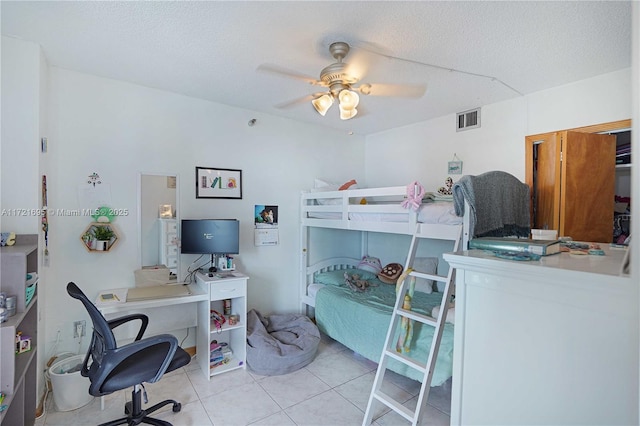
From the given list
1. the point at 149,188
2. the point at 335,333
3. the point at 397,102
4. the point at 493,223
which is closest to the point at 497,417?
the point at 493,223

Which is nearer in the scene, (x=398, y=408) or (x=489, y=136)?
(x=398, y=408)

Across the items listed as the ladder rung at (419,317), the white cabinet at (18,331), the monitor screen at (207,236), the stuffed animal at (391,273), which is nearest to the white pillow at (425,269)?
the stuffed animal at (391,273)

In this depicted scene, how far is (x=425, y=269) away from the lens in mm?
3389

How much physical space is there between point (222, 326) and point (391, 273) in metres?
1.91

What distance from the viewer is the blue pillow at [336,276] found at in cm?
362

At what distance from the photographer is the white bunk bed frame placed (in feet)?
7.86

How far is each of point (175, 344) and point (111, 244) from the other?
1.24 meters

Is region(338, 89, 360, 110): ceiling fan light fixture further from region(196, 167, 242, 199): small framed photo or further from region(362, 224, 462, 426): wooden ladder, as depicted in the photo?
region(196, 167, 242, 199): small framed photo

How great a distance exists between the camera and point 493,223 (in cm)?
217

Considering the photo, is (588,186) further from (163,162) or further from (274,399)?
(163,162)

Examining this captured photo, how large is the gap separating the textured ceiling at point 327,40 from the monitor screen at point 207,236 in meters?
1.23

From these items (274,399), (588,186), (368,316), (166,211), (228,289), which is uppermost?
(588,186)

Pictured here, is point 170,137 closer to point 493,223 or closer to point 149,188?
point 149,188

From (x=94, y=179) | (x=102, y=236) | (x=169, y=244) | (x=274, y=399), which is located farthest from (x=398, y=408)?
(x=94, y=179)
